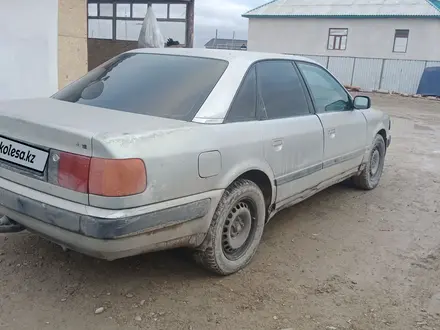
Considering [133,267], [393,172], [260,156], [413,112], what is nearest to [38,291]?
[133,267]

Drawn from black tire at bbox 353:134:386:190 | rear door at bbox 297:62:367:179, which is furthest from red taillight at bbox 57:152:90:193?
black tire at bbox 353:134:386:190

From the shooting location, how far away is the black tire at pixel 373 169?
216 inches

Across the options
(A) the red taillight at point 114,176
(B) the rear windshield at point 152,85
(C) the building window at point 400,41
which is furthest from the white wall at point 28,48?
(C) the building window at point 400,41

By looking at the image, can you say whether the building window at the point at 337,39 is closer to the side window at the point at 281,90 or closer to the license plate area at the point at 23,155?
the side window at the point at 281,90

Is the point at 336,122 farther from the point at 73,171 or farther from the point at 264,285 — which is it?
the point at 73,171

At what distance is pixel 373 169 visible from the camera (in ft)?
18.8

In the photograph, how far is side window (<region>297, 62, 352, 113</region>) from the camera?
14.1 feet

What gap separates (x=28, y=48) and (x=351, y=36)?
991 inches

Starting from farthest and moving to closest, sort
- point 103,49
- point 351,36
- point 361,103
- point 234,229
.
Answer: point 351,36 < point 103,49 < point 361,103 < point 234,229

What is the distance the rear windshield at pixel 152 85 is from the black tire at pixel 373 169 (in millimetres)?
2759

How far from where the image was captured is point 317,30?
97.1 ft

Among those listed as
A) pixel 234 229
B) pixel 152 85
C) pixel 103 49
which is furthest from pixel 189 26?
pixel 234 229

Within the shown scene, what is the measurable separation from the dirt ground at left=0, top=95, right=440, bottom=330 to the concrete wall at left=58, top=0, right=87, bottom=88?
419 cm

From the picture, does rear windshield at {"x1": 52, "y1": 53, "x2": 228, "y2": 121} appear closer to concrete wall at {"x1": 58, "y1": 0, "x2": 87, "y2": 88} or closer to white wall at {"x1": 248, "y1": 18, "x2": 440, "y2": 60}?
concrete wall at {"x1": 58, "y1": 0, "x2": 87, "y2": 88}
